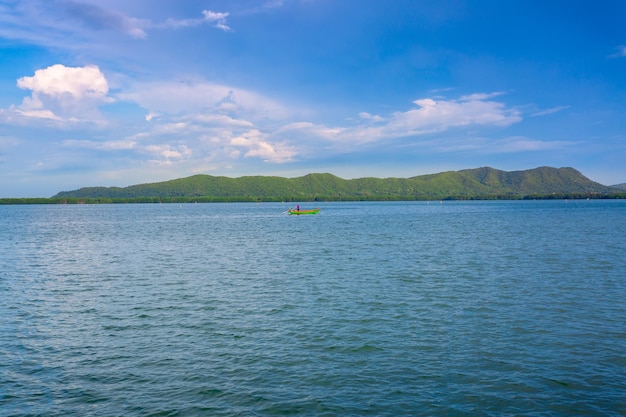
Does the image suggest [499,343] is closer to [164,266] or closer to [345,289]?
[345,289]

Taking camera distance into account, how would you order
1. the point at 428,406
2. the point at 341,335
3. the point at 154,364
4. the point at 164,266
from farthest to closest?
the point at 164,266 < the point at 341,335 < the point at 154,364 < the point at 428,406

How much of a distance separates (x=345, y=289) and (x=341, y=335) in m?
10.9

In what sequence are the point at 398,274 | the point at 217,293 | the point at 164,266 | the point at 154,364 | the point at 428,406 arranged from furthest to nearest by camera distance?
1. the point at 164,266
2. the point at 398,274
3. the point at 217,293
4. the point at 154,364
5. the point at 428,406

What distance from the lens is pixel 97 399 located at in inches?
617

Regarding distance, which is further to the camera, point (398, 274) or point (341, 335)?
point (398, 274)

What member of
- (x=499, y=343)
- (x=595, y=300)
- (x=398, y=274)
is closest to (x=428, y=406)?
(x=499, y=343)

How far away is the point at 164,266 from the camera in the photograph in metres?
44.9

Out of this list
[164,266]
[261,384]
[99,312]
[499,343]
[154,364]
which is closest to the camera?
[261,384]

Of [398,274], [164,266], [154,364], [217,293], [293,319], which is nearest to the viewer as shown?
[154,364]

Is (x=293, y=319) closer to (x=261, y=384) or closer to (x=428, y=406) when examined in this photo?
(x=261, y=384)

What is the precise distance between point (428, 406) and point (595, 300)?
63.4 ft

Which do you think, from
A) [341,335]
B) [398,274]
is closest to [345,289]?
[398,274]

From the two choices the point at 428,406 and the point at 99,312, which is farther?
the point at 99,312

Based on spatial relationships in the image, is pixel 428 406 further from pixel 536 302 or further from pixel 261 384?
pixel 536 302
